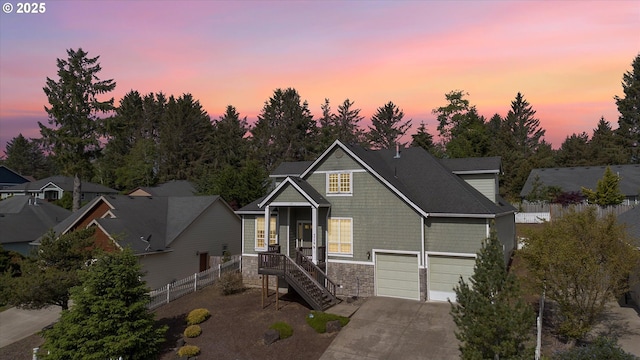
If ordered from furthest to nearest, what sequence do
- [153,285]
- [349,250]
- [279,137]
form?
[279,137]
[153,285]
[349,250]

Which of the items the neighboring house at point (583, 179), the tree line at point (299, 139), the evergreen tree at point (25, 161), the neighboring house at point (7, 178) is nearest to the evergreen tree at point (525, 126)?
the tree line at point (299, 139)

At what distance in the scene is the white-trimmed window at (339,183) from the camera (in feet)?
72.5

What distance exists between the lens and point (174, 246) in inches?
1056

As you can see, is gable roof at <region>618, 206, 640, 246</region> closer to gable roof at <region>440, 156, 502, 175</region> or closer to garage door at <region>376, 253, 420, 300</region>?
gable roof at <region>440, 156, 502, 175</region>

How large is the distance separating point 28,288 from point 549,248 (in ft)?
73.3

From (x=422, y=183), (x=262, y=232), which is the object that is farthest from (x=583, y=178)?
(x=262, y=232)

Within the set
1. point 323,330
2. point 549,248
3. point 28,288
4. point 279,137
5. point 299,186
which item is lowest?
point 323,330

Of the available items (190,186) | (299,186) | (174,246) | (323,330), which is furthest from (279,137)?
(323,330)

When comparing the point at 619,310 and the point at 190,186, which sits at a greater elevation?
the point at 190,186

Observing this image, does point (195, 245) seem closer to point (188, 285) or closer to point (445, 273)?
point (188, 285)

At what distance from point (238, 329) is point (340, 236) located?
7181mm

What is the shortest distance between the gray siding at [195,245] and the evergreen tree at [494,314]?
18909 mm

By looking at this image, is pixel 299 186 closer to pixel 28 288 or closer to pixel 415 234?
pixel 415 234

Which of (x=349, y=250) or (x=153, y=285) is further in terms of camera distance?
(x=153, y=285)
